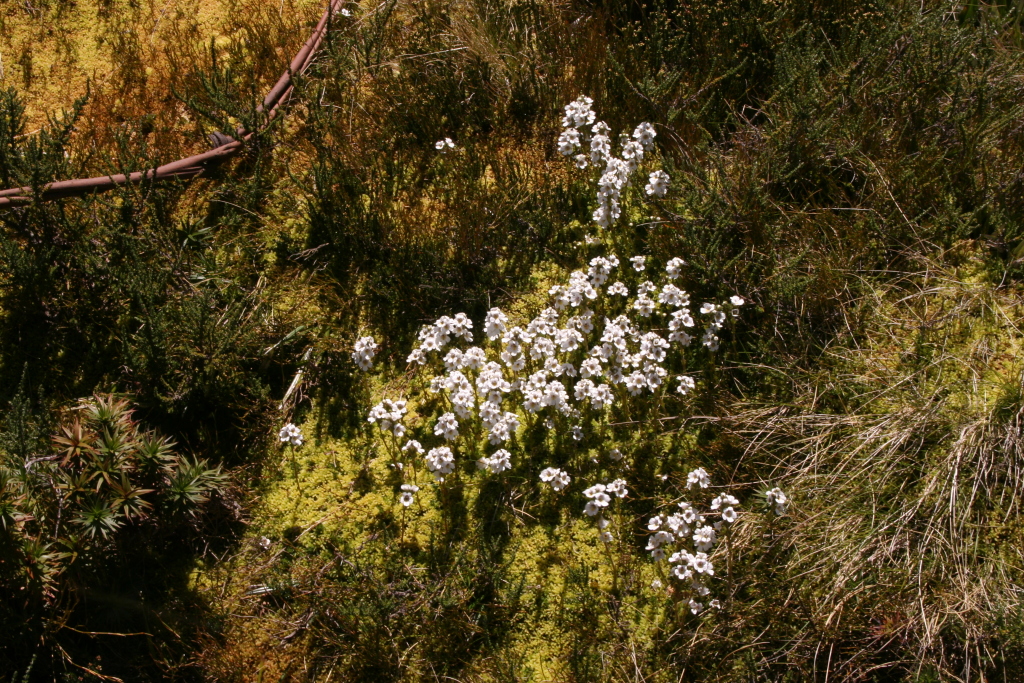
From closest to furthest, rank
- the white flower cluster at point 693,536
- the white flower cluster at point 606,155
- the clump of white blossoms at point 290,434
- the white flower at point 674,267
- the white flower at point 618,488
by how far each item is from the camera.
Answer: the white flower cluster at point 693,536 → the white flower at point 618,488 → the clump of white blossoms at point 290,434 → the white flower at point 674,267 → the white flower cluster at point 606,155

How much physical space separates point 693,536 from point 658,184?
2.17m

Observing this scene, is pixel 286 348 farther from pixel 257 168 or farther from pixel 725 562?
pixel 725 562

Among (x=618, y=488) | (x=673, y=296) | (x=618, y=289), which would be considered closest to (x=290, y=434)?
(x=618, y=488)

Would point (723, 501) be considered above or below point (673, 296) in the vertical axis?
below

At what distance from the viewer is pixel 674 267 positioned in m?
4.26

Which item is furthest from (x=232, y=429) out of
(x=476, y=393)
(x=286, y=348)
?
(x=476, y=393)

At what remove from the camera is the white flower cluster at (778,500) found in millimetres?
3490

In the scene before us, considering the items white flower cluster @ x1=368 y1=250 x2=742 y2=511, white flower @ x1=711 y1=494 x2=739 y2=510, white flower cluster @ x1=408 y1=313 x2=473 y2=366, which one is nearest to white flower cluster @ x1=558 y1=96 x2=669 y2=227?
white flower cluster @ x1=368 y1=250 x2=742 y2=511

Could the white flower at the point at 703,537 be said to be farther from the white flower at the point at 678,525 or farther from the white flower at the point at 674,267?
the white flower at the point at 674,267

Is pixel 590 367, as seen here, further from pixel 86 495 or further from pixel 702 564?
pixel 86 495

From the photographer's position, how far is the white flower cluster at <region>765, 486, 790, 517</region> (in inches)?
137

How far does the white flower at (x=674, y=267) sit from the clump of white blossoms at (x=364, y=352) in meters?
1.77

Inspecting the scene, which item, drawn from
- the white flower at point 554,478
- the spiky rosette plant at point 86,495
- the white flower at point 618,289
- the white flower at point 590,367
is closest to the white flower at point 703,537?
the white flower at point 554,478

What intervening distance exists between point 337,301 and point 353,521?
140cm
